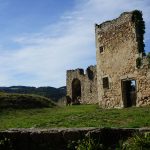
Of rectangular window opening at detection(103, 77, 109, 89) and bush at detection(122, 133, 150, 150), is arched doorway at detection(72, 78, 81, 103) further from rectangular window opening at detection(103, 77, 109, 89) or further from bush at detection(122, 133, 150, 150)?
bush at detection(122, 133, 150, 150)

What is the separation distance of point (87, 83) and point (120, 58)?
17.2m

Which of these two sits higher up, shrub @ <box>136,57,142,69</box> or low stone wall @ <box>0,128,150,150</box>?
shrub @ <box>136,57,142,69</box>

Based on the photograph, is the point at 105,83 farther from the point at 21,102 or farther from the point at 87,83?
the point at 87,83

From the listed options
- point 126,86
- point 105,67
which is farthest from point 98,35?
point 126,86

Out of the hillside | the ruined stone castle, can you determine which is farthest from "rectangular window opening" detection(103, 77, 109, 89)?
the hillside

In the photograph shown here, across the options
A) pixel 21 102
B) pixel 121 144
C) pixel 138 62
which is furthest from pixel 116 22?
pixel 121 144

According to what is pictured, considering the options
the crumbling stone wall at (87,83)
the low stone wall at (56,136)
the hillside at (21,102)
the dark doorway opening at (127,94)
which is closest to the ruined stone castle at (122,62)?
the dark doorway opening at (127,94)

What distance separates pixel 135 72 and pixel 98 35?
478 cm

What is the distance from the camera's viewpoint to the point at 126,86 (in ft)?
78.3

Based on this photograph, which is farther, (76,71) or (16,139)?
(76,71)

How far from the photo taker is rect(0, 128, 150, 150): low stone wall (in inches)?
341

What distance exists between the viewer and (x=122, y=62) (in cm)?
2353

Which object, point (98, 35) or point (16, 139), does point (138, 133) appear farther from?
point (98, 35)

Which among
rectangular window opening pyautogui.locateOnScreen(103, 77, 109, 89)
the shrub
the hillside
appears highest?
the shrub
